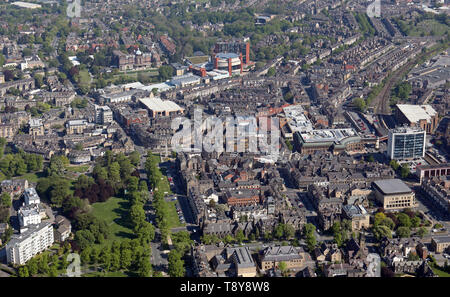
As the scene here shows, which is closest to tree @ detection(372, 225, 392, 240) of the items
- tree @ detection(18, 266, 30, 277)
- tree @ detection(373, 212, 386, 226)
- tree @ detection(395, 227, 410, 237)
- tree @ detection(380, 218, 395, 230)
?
tree @ detection(395, 227, 410, 237)

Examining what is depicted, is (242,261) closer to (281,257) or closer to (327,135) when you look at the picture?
(281,257)

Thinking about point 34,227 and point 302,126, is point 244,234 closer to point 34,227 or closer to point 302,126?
point 34,227

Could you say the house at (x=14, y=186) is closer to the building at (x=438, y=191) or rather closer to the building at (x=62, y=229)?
the building at (x=62, y=229)

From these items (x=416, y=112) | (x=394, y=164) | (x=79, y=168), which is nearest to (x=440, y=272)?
(x=394, y=164)

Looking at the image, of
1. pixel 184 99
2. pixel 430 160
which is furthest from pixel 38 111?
pixel 430 160

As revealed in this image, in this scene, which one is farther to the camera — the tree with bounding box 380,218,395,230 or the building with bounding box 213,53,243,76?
the building with bounding box 213,53,243,76

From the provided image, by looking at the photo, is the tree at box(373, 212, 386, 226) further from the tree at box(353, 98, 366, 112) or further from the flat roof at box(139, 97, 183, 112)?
the flat roof at box(139, 97, 183, 112)

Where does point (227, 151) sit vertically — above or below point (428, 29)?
above
